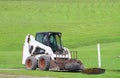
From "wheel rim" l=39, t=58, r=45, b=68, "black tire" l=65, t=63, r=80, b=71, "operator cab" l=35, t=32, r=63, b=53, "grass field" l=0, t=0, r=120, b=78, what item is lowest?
"black tire" l=65, t=63, r=80, b=71

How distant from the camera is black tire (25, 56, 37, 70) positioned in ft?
88.4

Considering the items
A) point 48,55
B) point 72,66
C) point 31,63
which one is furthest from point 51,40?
point 72,66

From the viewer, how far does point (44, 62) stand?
85.9 ft

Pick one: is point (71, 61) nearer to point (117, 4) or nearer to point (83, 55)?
point (83, 55)

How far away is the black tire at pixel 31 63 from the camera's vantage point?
2695 centimetres

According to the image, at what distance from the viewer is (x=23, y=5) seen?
97750mm

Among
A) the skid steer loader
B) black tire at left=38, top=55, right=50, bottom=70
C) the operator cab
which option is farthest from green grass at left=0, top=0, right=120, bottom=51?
black tire at left=38, top=55, right=50, bottom=70

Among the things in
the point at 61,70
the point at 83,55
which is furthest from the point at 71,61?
the point at 83,55

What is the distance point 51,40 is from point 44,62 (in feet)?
6.84

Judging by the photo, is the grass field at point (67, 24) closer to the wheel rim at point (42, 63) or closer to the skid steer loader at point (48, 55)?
the skid steer loader at point (48, 55)

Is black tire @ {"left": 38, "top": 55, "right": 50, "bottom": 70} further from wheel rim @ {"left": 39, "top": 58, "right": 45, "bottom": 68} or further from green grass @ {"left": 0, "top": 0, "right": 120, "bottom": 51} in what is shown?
green grass @ {"left": 0, "top": 0, "right": 120, "bottom": 51}

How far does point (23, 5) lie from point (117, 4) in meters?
21.1

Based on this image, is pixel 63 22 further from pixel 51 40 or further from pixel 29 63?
pixel 29 63

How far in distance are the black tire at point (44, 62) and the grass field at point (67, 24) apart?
13532 millimetres
